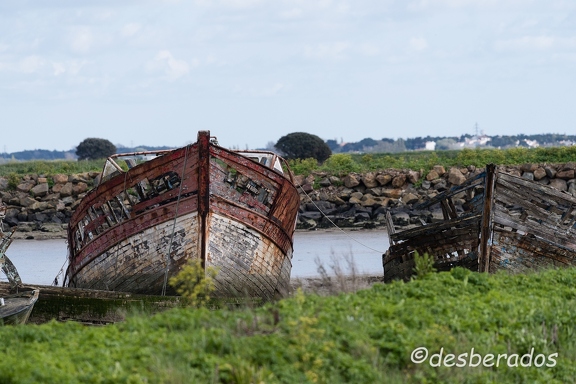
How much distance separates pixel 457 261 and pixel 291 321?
10045 millimetres

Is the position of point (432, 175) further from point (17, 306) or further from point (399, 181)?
point (17, 306)

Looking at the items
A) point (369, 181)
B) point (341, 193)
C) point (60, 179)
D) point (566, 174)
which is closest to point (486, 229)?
point (341, 193)

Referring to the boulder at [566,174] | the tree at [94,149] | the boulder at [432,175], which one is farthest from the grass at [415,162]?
the tree at [94,149]

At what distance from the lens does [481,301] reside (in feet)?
34.9

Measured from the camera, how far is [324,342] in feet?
28.3

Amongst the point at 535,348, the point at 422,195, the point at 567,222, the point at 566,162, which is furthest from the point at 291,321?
the point at 566,162

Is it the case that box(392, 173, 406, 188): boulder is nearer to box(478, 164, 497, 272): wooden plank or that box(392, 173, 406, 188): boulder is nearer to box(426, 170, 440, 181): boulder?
box(426, 170, 440, 181): boulder

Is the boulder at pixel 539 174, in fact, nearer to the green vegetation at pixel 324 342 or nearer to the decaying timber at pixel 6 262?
the decaying timber at pixel 6 262

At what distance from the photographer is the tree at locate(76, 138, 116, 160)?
6769 cm

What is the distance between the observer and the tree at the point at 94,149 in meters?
67.7

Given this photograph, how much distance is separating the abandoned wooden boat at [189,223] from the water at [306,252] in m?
8.77

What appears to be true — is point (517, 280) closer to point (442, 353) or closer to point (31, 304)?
point (442, 353)

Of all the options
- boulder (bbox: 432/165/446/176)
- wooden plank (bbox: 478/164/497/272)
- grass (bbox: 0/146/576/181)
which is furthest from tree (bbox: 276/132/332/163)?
wooden plank (bbox: 478/164/497/272)

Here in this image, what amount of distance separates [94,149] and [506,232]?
173 feet
